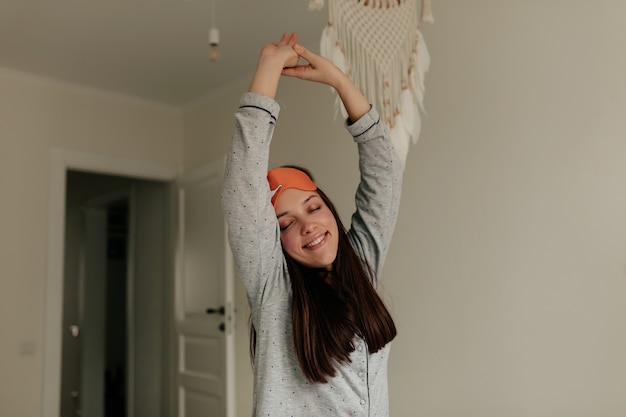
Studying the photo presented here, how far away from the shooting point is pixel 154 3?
8.43 ft

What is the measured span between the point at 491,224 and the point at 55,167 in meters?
2.60

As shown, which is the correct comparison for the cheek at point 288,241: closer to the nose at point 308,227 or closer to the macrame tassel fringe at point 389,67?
the nose at point 308,227

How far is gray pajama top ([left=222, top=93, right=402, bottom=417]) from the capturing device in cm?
93

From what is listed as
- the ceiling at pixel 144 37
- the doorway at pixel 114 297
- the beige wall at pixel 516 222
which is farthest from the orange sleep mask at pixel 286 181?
the doorway at pixel 114 297

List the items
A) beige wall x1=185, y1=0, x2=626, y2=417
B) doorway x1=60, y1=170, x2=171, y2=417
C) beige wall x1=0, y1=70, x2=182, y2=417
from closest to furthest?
1. beige wall x1=185, y1=0, x2=626, y2=417
2. beige wall x1=0, y1=70, x2=182, y2=417
3. doorway x1=60, y1=170, x2=171, y2=417

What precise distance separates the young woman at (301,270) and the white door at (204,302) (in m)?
2.15

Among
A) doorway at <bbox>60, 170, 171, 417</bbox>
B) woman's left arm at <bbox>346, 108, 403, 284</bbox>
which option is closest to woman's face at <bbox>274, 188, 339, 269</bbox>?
woman's left arm at <bbox>346, 108, 403, 284</bbox>

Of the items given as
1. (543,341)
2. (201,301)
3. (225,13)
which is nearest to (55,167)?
(201,301)

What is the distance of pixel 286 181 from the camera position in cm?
108

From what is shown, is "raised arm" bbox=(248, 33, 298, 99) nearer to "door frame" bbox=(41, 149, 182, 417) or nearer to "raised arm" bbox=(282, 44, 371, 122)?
"raised arm" bbox=(282, 44, 371, 122)

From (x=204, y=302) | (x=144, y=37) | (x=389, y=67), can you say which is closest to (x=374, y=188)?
(x=389, y=67)

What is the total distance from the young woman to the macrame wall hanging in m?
0.51

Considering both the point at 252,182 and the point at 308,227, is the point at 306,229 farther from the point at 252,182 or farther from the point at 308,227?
the point at 252,182

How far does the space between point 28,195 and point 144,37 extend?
121 centimetres
